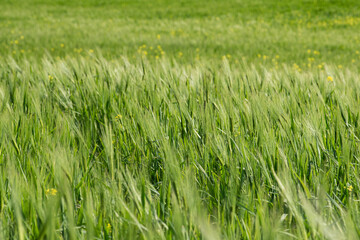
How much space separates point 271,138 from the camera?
108cm

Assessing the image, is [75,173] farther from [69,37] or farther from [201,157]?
[69,37]

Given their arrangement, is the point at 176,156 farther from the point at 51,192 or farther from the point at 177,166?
the point at 51,192

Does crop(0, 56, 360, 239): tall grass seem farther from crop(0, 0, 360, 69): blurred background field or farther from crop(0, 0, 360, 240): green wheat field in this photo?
crop(0, 0, 360, 69): blurred background field

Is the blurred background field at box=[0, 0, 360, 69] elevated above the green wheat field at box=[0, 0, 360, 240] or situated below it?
above

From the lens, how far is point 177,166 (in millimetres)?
869

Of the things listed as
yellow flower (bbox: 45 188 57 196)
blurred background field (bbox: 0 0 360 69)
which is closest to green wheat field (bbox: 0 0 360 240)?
yellow flower (bbox: 45 188 57 196)

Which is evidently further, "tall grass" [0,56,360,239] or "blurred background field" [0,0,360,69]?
"blurred background field" [0,0,360,69]

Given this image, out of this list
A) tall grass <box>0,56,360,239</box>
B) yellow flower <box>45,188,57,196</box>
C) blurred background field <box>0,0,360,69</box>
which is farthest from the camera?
blurred background field <box>0,0,360,69</box>

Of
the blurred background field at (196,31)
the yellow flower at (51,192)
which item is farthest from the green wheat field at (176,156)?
the blurred background field at (196,31)

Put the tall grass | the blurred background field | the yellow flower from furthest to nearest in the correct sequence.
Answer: the blurred background field < the yellow flower < the tall grass

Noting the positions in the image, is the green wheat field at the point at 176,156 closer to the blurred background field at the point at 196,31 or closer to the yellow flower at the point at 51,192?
the yellow flower at the point at 51,192

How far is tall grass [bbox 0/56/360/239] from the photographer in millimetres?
704

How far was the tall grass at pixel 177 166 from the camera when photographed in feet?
2.31

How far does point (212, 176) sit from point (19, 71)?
1657 millimetres
